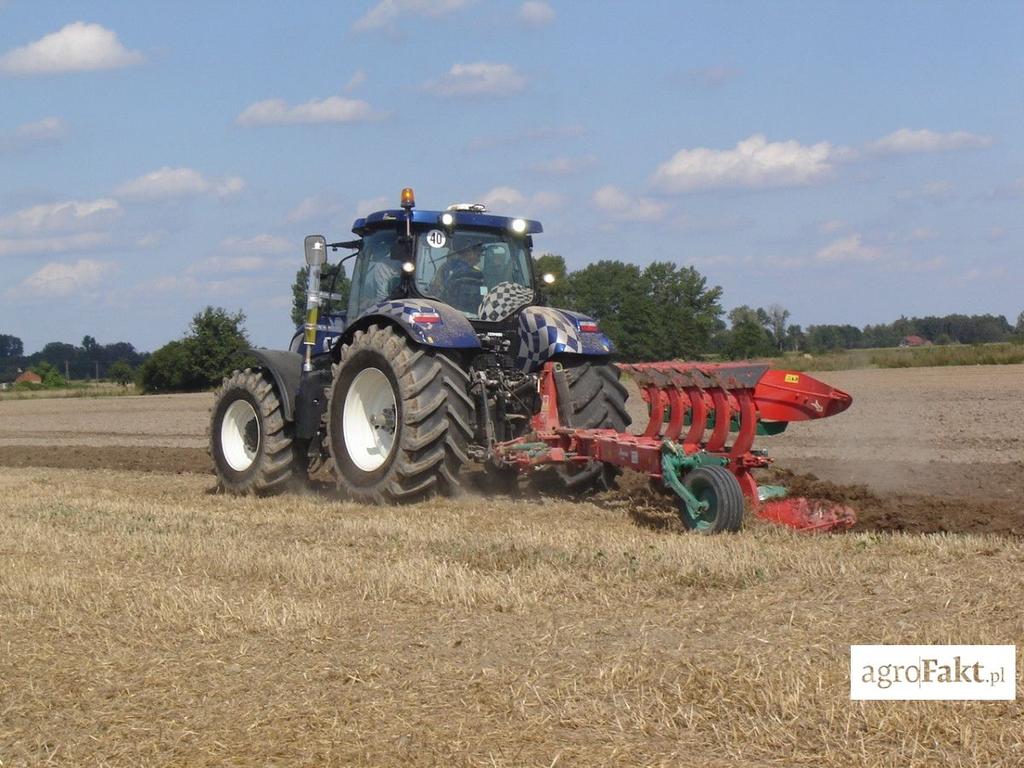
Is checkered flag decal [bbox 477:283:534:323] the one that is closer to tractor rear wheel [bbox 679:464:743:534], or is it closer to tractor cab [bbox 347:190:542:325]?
tractor cab [bbox 347:190:542:325]

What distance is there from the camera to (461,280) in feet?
32.4

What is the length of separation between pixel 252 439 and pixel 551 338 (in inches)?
123

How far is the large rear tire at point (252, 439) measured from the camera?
10391mm

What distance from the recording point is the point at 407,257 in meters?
9.73

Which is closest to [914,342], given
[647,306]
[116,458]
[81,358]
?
[647,306]

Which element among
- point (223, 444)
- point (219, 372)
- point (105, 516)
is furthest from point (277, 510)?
point (219, 372)

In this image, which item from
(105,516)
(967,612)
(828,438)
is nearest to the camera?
(967,612)

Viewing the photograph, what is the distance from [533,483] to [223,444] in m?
2.95

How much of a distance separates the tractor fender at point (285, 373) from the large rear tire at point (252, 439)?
0.51ft

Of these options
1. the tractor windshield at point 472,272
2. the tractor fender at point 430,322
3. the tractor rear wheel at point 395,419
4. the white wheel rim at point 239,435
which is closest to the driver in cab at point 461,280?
the tractor windshield at point 472,272

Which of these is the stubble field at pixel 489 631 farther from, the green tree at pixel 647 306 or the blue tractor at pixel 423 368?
the green tree at pixel 647 306

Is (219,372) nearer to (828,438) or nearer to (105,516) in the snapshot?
(828,438)

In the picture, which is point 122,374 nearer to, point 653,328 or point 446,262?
point 653,328

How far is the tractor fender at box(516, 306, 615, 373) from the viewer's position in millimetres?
9453
